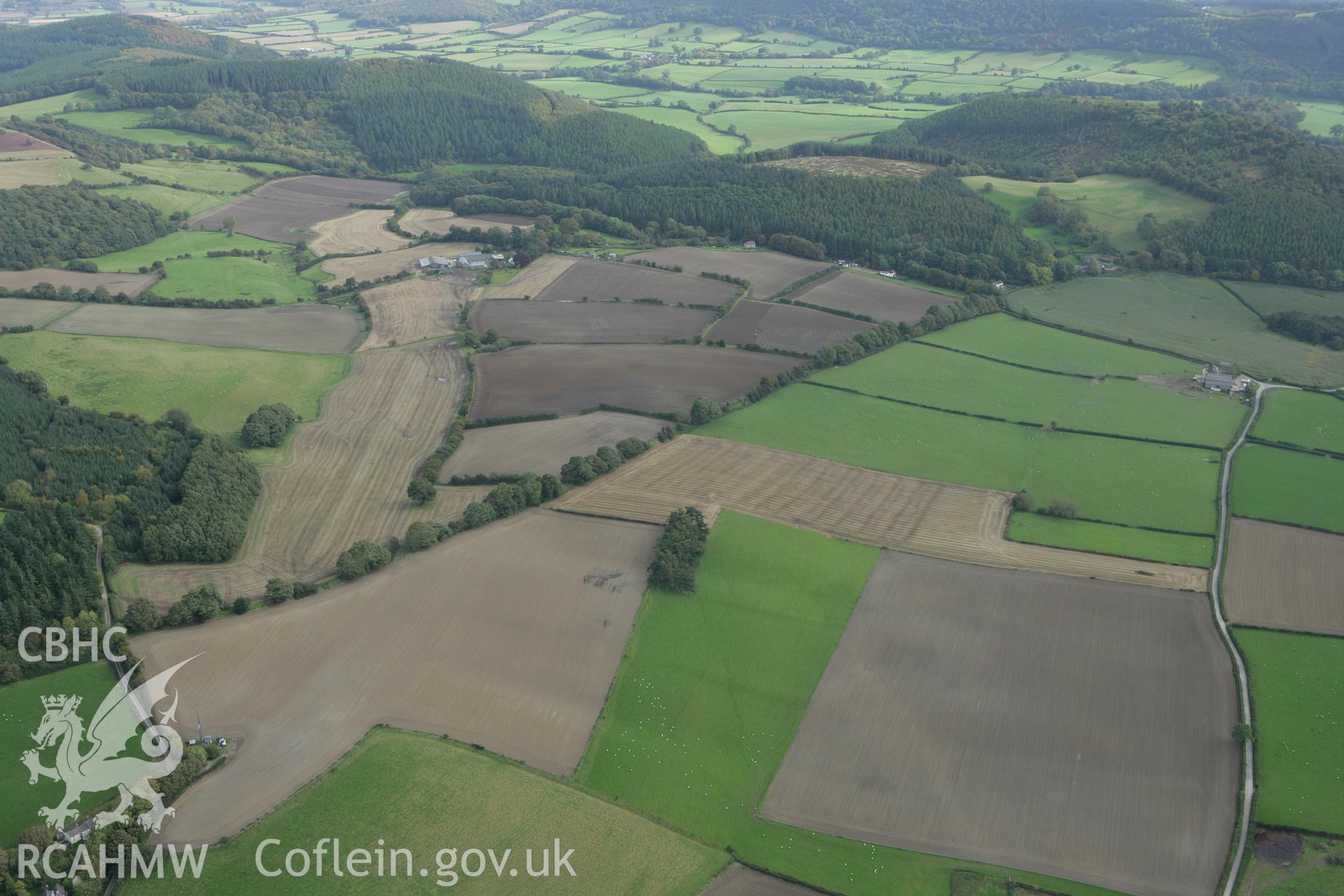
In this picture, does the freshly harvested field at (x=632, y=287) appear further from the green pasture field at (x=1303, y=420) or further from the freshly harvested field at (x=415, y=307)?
the green pasture field at (x=1303, y=420)

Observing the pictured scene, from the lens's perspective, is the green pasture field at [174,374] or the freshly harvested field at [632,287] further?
the freshly harvested field at [632,287]

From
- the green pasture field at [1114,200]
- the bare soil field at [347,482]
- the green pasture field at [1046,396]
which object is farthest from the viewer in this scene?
the green pasture field at [1114,200]

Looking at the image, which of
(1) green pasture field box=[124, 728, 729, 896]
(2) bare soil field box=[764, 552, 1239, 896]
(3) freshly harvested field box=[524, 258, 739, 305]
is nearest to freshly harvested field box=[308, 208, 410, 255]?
(3) freshly harvested field box=[524, 258, 739, 305]

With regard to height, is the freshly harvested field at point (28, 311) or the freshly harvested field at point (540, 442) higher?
the freshly harvested field at point (28, 311)

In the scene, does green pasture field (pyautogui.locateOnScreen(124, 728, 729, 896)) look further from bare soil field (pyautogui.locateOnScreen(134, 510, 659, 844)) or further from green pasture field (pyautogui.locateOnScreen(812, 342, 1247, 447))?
green pasture field (pyautogui.locateOnScreen(812, 342, 1247, 447))

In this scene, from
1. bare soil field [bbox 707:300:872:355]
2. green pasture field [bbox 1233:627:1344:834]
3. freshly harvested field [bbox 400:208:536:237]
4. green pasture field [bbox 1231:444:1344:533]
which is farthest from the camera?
freshly harvested field [bbox 400:208:536:237]

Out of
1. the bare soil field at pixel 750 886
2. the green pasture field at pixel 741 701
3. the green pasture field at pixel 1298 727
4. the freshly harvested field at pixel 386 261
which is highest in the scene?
the freshly harvested field at pixel 386 261

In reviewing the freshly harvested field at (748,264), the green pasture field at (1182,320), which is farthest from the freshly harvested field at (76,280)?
the green pasture field at (1182,320)
